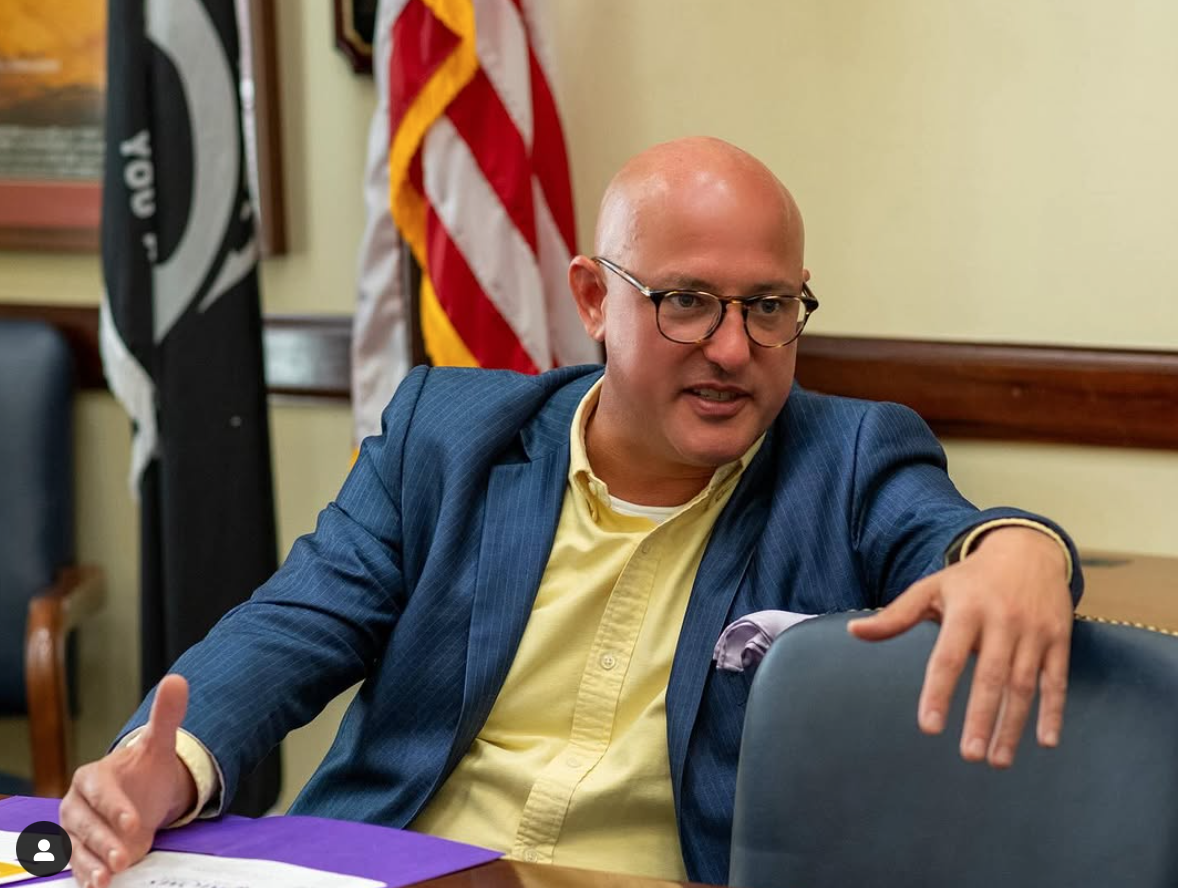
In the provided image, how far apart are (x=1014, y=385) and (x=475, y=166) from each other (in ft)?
3.59

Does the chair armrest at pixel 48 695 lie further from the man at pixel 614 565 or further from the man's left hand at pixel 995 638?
the man's left hand at pixel 995 638

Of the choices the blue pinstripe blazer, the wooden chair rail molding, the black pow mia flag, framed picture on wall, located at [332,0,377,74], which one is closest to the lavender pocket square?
the blue pinstripe blazer

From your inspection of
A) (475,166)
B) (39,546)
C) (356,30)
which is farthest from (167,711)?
(356,30)

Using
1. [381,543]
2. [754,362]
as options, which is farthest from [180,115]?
[754,362]

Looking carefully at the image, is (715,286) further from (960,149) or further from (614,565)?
(960,149)

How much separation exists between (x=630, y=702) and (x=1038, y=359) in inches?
53.0

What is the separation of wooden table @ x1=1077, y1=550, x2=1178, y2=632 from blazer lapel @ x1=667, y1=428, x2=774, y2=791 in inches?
22.0

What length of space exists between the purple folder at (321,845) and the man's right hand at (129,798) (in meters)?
0.03

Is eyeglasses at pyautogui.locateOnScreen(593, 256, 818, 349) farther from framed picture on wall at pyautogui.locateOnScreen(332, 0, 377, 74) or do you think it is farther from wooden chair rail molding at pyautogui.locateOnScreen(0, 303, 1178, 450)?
framed picture on wall at pyautogui.locateOnScreen(332, 0, 377, 74)

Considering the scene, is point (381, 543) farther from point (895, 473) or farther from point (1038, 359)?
point (1038, 359)

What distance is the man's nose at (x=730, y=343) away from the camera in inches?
63.7

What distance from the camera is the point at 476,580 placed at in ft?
5.59

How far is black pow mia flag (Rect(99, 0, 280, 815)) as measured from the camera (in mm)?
2898

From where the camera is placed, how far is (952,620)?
118cm
